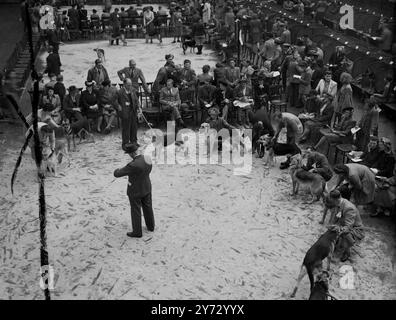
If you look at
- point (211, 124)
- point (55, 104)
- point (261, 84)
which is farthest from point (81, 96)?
point (261, 84)

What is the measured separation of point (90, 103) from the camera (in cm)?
1338

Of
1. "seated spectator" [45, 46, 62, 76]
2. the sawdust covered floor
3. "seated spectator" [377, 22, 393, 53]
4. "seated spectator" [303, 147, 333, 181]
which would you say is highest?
"seated spectator" [377, 22, 393, 53]

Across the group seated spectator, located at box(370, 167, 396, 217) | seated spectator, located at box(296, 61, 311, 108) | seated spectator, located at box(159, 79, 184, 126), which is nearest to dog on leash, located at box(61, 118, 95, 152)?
seated spectator, located at box(159, 79, 184, 126)

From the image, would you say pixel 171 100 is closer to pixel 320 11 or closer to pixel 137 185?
pixel 137 185

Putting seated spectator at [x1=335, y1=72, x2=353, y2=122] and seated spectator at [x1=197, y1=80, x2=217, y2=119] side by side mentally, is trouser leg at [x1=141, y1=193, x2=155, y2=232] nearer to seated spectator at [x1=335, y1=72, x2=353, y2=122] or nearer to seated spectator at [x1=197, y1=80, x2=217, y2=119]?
seated spectator at [x1=197, y1=80, x2=217, y2=119]

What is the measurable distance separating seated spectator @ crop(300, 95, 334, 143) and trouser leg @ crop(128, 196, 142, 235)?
5478 millimetres

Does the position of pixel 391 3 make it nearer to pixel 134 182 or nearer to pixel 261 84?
pixel 261 84

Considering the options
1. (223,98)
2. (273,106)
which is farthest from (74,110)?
(273,106)

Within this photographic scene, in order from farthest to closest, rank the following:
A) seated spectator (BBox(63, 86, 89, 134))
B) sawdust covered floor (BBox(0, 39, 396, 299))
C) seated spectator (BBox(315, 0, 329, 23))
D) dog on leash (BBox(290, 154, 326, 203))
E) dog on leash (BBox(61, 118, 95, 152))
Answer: seated spectator (BBox(315, 0, 329, 23))
seated spectator (BBox(63, 86, 89, 134))
dog on leash (BBox(61, 118, 95, 152))
dog on leash (BBox(290, 154, 326, 203))
sawdust covered floor (BBox(0, 39, 396, 299))

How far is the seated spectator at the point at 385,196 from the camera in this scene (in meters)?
9.55

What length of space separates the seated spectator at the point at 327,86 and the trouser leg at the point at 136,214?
638 cm

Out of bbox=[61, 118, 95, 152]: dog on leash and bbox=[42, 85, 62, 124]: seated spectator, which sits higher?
bbox=[42, 85, 62, 124]: seated spectator

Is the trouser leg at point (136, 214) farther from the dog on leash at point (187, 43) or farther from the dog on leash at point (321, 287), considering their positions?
the dog on leash at point (187, 43)

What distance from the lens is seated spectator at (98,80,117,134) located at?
13453 millimetres
